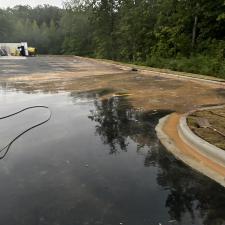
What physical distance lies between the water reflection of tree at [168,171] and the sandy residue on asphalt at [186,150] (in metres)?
0.33

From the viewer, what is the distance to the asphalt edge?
5.28 metres

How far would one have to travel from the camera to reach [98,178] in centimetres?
527

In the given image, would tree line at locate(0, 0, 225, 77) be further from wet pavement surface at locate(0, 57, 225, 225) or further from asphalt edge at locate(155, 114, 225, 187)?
wet pavement surface at locate(0, 57, 225, 225)

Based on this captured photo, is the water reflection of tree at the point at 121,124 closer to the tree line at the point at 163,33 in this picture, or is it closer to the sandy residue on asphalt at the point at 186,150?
the sandy residue on asphalt at the point at 186,150

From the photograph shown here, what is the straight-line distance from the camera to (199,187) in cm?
496

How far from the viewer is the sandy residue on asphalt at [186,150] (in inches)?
223

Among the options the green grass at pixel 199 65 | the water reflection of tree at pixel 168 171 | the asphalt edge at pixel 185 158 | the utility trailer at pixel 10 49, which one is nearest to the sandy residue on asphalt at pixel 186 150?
the asphalt edge at pixel 185 158

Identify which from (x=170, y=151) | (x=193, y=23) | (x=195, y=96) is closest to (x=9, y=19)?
(x=193, y=23)

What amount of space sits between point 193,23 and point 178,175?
2821cm

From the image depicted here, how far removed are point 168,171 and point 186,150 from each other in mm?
1141

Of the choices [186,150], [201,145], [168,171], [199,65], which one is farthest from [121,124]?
[199,65]

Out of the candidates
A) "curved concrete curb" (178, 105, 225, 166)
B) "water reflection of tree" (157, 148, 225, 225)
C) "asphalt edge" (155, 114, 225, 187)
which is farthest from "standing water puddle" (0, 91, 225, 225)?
"curved concrete curb" (178, 105, 225, 166)

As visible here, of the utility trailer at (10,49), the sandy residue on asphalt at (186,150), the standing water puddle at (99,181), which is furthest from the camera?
the utility trailer at (10,49)

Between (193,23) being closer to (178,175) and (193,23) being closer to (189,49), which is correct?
(189,49)
